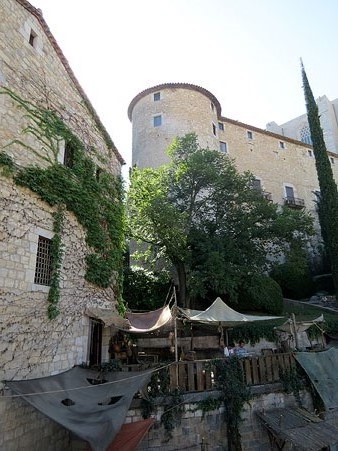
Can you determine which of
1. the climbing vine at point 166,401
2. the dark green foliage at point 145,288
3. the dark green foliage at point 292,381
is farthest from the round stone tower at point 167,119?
the climbing vine at point 166,401

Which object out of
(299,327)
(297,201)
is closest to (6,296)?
(299,327)

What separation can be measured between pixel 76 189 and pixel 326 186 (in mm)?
18960

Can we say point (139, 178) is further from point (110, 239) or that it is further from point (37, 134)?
point (37, 134)

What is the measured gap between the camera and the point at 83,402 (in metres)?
6.20

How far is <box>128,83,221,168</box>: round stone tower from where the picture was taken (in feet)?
81.2

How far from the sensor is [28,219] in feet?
24.8

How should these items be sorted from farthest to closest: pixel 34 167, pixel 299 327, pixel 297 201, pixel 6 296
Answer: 1. pixel 297 201
2. pixel 299 327
3. pixel 34 167
4. pixel 6 296

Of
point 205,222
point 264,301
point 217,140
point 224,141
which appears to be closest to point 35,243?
point 205,222

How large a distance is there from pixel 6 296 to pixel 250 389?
6.81 metres

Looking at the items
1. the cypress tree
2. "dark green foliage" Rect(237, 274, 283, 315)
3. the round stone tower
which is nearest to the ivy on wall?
"dark green foliage" Rect(237, 274, 283, 315)

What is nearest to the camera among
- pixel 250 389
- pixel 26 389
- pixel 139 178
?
pixel 26 389

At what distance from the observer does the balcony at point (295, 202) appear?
1199 inches

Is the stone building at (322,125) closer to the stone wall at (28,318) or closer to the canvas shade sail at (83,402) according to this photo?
the stone wall at (28,318)

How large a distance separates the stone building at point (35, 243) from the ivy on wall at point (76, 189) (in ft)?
0.17
